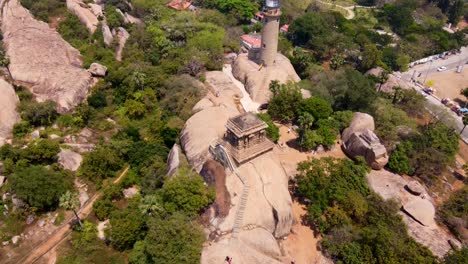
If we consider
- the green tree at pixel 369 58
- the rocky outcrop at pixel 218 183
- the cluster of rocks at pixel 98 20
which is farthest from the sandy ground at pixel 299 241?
the cluster of rocks at pixel 98 20

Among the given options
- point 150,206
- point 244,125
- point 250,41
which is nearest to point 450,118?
point 250,41

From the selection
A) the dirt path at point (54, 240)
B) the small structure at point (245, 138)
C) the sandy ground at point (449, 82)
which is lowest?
the sandy ground at point (449, 82)

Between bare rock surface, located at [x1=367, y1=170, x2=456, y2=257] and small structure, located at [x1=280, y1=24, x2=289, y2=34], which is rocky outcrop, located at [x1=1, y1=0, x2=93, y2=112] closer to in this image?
bare rock surface, located at [x1=367, y1=170, x2=456, y2=257]

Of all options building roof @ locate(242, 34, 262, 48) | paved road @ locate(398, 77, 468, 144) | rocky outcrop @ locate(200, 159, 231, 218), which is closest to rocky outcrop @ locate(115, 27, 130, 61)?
building roof @ locate(242, 34, 262, 48)

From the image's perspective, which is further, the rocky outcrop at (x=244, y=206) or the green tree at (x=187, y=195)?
the green tree at (x=187, y=195)

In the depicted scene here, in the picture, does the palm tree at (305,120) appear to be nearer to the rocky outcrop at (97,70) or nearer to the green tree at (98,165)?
the green tree at (98,165)

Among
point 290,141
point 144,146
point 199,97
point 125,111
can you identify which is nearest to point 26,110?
point 125,111
